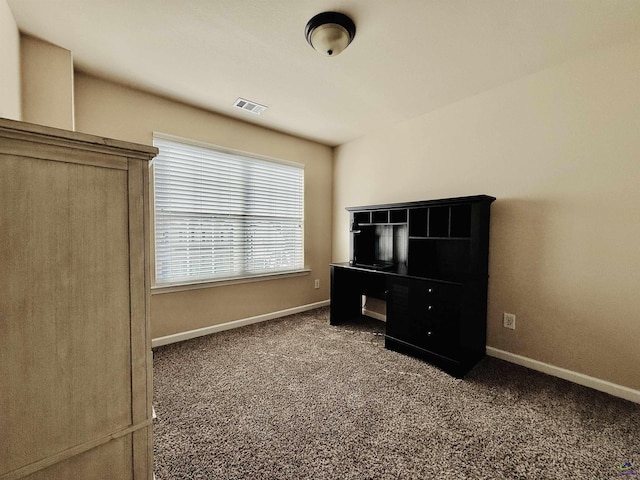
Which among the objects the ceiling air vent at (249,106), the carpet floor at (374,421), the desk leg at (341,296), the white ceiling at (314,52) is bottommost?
the carpet floor at (374,421)

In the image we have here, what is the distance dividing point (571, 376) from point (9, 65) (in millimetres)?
4416

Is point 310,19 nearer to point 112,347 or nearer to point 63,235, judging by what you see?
point 63,235

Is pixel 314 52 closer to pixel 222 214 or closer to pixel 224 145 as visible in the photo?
pixel 224 145

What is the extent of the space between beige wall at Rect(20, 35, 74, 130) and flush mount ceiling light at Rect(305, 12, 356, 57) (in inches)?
72.8

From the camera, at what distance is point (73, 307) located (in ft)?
2.59

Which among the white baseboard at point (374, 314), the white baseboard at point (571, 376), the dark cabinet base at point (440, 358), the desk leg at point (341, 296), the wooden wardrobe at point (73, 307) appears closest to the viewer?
the wooden wardrobe at point (73, 307)

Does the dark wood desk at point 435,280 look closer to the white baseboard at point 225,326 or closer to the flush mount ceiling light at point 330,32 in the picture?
Result: the white baseboard at point 225,326

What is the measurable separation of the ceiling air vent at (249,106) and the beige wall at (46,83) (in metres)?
1.29

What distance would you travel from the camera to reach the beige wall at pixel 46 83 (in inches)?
74.5

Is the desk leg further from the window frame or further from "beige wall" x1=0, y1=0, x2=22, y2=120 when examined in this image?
"beige wall" x1=0, y1=0, x2=22, y2=120

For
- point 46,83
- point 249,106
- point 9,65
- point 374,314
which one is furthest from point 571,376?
point 46,83

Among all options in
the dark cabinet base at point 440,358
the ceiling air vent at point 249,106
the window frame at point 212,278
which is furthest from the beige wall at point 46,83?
the dark cabinet base at point 440,358

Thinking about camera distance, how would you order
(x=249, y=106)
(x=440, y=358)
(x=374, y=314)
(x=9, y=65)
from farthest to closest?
1. (x=374, y=314)
2. (x=249, y=106)
3. (x=440, y=358)
4. (x=9, y=65)

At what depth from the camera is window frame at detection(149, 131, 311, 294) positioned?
262 centimetres
